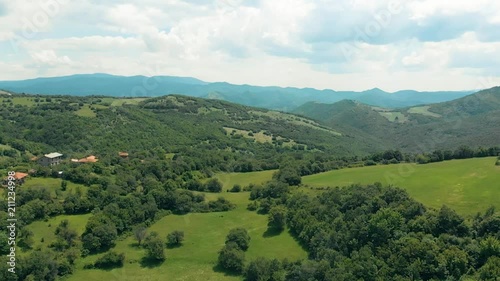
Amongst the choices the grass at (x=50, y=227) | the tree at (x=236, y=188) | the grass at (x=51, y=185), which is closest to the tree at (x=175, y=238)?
the grass at (x=50, y=227)

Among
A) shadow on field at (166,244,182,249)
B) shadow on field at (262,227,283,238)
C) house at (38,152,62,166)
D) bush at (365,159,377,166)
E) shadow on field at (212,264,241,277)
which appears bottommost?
shadow on field at (212,264,241,277)

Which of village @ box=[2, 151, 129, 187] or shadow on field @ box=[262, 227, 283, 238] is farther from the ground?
village @ box=[2, 151, 129, 187]

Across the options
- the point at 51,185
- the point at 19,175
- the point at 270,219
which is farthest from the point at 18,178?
the point at 270,219

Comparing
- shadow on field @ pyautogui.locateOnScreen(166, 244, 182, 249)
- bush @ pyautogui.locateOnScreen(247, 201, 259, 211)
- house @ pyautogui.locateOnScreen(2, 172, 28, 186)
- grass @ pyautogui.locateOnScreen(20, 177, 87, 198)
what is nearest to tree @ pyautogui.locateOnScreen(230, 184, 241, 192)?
bush @ pyautogui.locateOnScreen(247, 201, 259, 211)

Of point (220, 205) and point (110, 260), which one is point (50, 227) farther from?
point (220, 205)

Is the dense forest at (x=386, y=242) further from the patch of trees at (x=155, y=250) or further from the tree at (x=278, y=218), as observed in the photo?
the patch of trees at (x=155, y=250)

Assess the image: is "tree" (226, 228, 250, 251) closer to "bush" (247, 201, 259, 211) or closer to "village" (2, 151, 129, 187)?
"bush" (247, 201, 259, 211)

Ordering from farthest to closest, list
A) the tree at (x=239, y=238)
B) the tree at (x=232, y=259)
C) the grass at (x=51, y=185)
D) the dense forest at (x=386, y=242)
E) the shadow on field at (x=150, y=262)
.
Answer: the grass at (x=51, y=185) < the tree at (x=239, y=238) < the shadow on field at (x=150, y=262) < the tree at (x=232, y=259) < the dense forest at (x=386, y=242)
